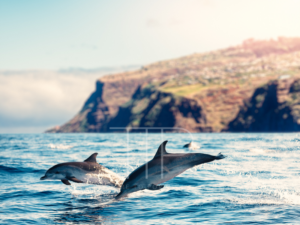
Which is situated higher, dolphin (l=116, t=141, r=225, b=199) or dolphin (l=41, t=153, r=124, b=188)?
dolphin (l=116, t=141, r=225, b=199)

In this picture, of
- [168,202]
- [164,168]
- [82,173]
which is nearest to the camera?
[164,168]

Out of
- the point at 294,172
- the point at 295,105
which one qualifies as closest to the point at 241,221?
the point at 294,172

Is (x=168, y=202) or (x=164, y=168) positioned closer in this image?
(x=164, y=168)

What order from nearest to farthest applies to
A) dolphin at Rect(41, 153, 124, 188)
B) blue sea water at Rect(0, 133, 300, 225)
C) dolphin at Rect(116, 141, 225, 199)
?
blue sea water at Rect(0, 133, 300, 225) < dolphin at Rect(116, 141, 225, 199) < dolphin at Rect(41, 153, 124, 188)

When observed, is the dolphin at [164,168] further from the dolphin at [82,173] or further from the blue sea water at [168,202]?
the dolphin at [82,173]

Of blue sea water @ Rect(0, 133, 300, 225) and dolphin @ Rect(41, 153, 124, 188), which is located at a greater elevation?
dolphin @ Rect(41, 153, 124, 188)

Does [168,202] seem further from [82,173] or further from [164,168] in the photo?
[82,173]

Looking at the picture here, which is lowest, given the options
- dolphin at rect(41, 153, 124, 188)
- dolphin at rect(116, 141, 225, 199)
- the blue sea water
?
the blue sea water

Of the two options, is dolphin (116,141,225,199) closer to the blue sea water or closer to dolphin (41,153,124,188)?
the blue sea water

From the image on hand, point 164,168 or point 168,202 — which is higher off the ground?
point 164,168

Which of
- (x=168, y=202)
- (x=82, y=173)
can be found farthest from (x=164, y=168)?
(x=82, y=173)

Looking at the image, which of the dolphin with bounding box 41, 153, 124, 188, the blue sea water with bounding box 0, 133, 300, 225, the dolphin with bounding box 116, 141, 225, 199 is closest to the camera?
the blue sea water with bounding box 0, 133, 300, 225

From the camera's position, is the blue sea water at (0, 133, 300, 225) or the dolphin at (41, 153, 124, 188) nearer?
the blue sea water at (0, 133, 300, 225)

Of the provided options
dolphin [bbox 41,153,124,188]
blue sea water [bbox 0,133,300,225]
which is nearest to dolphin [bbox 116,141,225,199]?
blue sea water [bbox 0,133,300,225]
